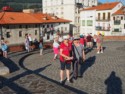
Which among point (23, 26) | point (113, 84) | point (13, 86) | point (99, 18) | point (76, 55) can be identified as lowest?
point (113, 84)

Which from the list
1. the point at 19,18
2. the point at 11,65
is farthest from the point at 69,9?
the point at 11,65

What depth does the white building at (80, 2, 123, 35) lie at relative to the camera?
70.6m

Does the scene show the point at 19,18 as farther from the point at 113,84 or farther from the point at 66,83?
the point at 113,84

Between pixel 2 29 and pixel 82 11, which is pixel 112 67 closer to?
pixel 2 29

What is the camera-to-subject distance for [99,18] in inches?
2921

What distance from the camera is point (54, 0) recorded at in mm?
88938

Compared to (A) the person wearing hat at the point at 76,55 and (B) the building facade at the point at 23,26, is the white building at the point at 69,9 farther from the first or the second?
(A) the person wearing hat at the point at 76,55

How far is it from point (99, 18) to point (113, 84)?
210ft

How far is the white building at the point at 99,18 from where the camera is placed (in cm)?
7062

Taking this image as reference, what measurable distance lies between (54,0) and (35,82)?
7954 cm

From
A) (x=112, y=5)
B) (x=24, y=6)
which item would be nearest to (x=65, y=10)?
(x=112, y=5)

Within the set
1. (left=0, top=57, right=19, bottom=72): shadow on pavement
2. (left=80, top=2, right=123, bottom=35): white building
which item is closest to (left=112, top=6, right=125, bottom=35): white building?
(left=80, top=2, right=123, bottom=35): white building

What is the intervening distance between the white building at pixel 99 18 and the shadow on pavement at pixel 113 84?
190 ft

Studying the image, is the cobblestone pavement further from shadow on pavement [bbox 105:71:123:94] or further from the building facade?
the building facade
